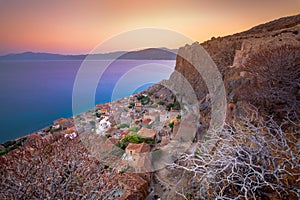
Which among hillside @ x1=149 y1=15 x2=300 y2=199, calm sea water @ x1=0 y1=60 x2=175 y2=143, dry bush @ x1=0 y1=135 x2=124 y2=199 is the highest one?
hillside @ x1=149 y1=15 x2=300 y2=199

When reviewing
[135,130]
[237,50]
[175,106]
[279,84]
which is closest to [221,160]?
[279,84]

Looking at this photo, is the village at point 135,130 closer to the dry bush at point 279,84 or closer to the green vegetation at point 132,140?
the green vegetation at point 132,140

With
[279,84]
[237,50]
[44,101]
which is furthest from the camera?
[44,101]

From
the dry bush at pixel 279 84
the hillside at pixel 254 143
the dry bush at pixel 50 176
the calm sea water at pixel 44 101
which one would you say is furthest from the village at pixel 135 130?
the dry bush at pixel 279 84

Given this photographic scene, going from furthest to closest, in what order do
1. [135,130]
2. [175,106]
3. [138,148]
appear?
[175,106] < [135,130] < [138,148]

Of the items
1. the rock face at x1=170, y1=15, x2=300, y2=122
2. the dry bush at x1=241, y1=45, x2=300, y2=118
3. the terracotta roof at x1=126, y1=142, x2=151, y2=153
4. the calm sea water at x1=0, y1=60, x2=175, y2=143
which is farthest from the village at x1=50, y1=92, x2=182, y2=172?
the dry bush at x1=241, y1=45, x2=300, y2=118

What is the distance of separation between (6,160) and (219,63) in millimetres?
11766

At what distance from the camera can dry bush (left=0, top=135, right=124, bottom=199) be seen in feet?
5.28

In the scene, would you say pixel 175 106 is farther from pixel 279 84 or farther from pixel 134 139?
pixel 279 84

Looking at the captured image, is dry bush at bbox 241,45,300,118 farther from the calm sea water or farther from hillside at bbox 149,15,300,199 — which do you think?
the calm sea water

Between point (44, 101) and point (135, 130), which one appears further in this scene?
point (44, 101)

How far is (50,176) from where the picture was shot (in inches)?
71.1

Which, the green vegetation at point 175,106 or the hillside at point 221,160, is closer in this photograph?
the hillside at point 221,160

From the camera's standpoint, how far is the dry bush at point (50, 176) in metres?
1.61
